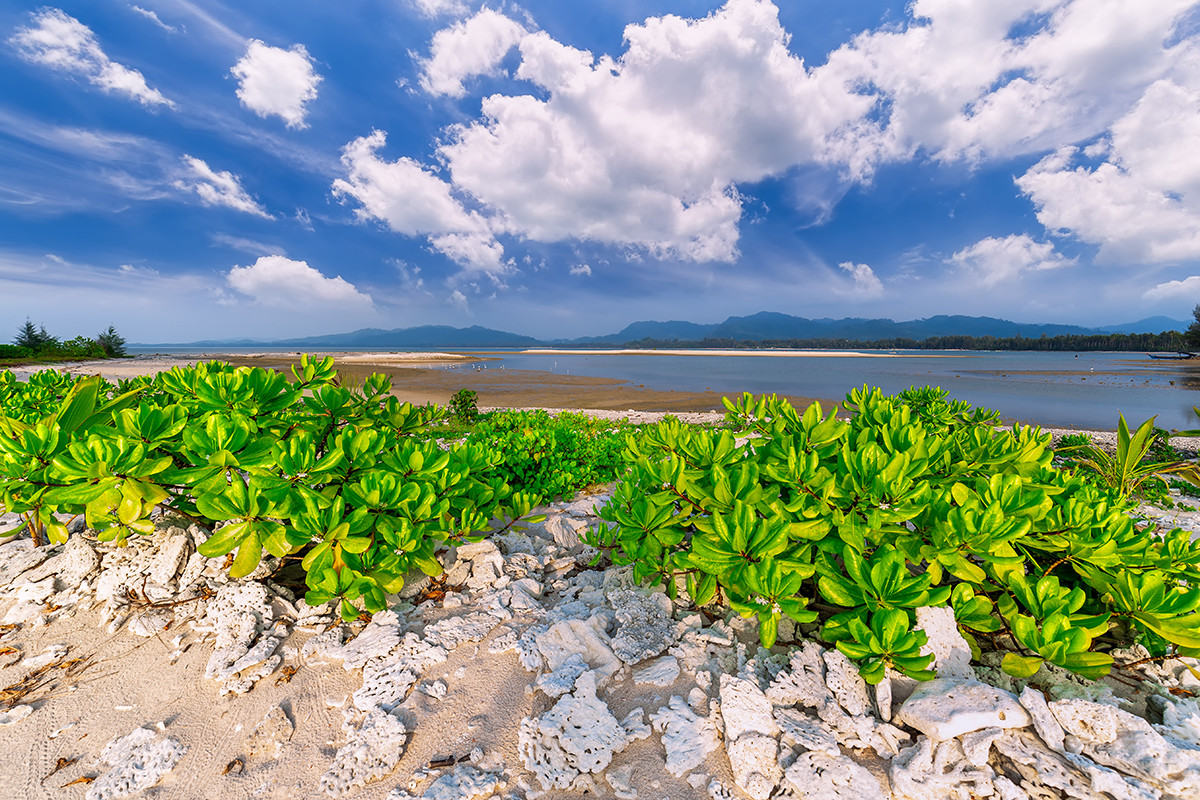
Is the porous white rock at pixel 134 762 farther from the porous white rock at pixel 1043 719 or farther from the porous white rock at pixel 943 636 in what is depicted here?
the porous white rock at pixel 1043 719

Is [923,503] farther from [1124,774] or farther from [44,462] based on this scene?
[44,462]

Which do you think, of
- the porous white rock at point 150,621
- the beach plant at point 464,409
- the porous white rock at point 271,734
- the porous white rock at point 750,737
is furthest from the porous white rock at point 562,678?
the beach plant at point 464,409

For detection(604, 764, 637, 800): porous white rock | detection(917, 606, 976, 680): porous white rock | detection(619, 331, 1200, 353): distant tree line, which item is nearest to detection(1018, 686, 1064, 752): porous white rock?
detection(917, 606, 976, 680): porous white rock

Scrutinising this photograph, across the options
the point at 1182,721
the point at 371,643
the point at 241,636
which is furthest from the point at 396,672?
the point at 1182,721

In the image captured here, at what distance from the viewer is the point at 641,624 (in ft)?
6.91

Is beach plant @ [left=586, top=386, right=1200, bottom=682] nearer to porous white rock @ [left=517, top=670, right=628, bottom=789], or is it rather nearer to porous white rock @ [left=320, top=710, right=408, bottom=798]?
porous white rock @ [left=517, top=670, right=628, bottom=789]

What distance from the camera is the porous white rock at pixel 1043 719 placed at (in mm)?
1434

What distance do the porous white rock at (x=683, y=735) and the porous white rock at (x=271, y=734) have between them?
4.45 ft

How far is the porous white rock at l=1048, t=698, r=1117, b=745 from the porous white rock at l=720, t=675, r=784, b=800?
0.95m

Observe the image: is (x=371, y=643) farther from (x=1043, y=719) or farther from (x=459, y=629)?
(x=1043, y=719)

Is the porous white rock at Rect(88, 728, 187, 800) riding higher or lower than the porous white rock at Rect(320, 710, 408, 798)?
lower

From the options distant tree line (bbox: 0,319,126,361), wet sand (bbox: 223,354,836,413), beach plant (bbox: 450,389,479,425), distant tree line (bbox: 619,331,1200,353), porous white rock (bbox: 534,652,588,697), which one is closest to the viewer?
porous white rock (bbox: 534,652,588,697)

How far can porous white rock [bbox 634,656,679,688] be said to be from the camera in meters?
1.83

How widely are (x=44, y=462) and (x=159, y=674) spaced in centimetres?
102
